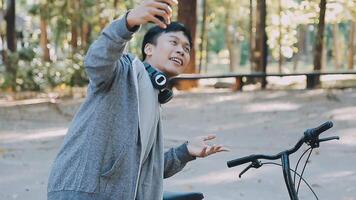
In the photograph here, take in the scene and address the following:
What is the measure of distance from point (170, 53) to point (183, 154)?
48cm

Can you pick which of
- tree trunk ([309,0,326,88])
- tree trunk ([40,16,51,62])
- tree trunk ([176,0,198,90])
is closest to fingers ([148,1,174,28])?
tree trunk ([176,0,198,90])

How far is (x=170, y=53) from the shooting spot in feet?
7.84

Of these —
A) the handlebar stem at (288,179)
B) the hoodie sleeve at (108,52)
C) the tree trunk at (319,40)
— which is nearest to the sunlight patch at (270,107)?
the tree trunk at (319,40)

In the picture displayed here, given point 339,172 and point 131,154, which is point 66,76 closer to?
point 339,172

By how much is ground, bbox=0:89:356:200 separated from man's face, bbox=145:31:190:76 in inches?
154

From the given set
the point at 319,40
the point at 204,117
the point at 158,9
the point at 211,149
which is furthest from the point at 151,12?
the point at 319,40

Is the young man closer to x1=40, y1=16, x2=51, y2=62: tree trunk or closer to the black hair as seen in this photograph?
the black hair

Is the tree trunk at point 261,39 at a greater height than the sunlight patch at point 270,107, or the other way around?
the tree trunk at point 261,39

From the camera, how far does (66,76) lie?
1814cm

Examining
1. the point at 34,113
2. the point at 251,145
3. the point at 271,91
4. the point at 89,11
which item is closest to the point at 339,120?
the point at 251,145

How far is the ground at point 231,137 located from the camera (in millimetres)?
6590

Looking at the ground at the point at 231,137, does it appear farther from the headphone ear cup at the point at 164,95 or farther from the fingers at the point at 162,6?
the fingers at the point at 162,6

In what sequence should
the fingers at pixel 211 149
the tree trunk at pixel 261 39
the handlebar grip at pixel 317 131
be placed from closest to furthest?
1. the handlebar grip at pixel 317 131
2. the fingers at pixel 211 149
3. the tree trunk at pixel 261 39

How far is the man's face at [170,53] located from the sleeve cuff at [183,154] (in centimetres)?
37
